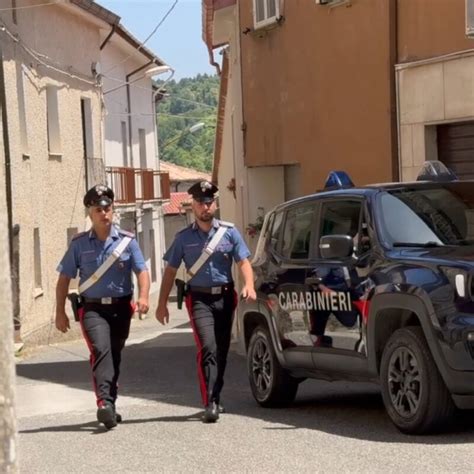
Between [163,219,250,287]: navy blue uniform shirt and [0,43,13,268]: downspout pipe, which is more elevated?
[0,43,13,268]: downspout pipe

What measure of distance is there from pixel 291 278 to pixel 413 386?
2.12 metres

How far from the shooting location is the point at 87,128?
1463 inches

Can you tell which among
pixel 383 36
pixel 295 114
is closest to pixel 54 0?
pixel 295 114

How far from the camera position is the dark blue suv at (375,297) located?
920 centimetres

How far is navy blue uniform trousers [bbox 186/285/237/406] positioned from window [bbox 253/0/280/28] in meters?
11.2

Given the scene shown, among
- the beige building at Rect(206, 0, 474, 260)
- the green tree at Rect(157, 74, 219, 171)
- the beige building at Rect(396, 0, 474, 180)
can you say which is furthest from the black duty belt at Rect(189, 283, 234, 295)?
the green tree at Rect(157, 74, 219, 171)

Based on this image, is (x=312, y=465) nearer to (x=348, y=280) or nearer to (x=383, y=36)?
(x=348, y=280)

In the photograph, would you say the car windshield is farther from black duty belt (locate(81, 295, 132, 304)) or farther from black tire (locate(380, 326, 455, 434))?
black duty belt (locate(81, 295, 132, 304))

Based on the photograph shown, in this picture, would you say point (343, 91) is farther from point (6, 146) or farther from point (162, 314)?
point (6, 146)

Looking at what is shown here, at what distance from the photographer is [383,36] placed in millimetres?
18078

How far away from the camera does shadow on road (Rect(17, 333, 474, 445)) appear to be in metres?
10.1

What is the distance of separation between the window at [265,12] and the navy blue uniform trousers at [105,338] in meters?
11.4

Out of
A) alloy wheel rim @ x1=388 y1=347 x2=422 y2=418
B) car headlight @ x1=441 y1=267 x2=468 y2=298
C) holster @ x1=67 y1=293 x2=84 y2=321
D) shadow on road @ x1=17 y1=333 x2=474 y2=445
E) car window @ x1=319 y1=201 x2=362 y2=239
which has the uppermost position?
car window @ x1=319 y1=201 x2=362 y2=239

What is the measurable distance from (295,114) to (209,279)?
1048 centimetres
